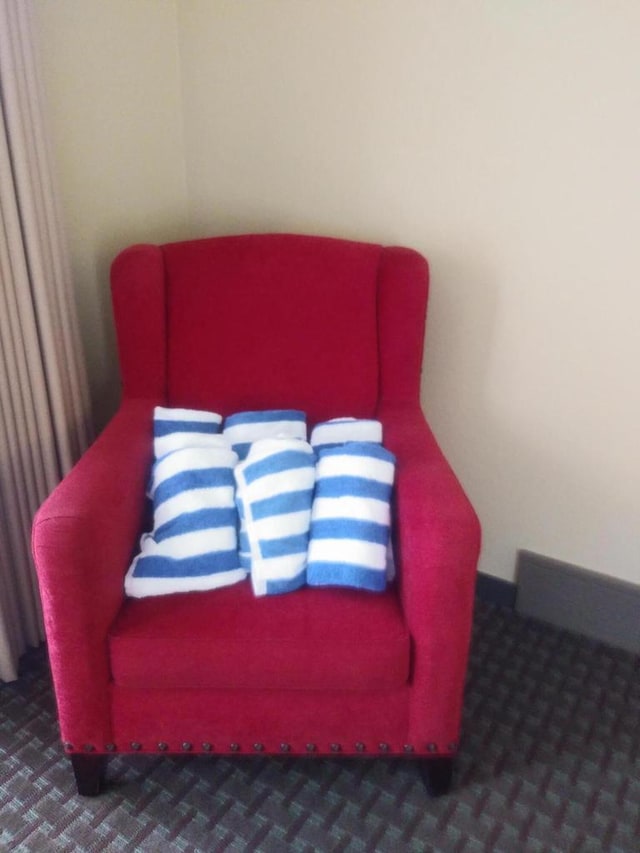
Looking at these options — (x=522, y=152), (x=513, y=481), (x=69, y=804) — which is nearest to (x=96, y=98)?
Answer: (x=522, y=152)

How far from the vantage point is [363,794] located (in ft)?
5.11

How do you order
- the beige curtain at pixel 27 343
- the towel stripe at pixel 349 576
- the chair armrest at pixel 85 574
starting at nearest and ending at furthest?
the chair armrest at pixel 85 574, the towel stripe at pixel 349 576, the beige curtain at pixel 27 343

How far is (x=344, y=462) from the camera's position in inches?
61.8

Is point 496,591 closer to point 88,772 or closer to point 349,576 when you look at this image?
point 349,576

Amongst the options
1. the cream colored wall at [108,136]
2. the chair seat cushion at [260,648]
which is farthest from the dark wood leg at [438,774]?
the cream colored wall at [108,136]

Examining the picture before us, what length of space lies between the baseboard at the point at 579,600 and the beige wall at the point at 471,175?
4 centimetres

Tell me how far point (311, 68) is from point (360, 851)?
181 centimetres

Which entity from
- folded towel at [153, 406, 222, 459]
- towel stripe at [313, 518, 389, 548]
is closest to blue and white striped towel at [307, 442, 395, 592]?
towel stripe at [313, 518, 389, 548]

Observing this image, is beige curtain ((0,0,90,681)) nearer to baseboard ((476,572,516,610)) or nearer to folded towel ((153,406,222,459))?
folded towel ((153,406,222,459))

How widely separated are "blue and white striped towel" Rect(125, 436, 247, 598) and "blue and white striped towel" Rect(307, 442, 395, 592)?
0.18 metres

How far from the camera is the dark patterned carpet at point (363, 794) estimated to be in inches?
57.6

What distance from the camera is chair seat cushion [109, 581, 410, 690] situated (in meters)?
1.38

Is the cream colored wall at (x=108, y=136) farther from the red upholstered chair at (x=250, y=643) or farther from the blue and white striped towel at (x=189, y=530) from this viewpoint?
the blue and white striped towel at (x=189, y=530)

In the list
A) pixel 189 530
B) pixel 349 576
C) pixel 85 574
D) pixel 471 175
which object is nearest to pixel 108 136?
pixel 471 175
